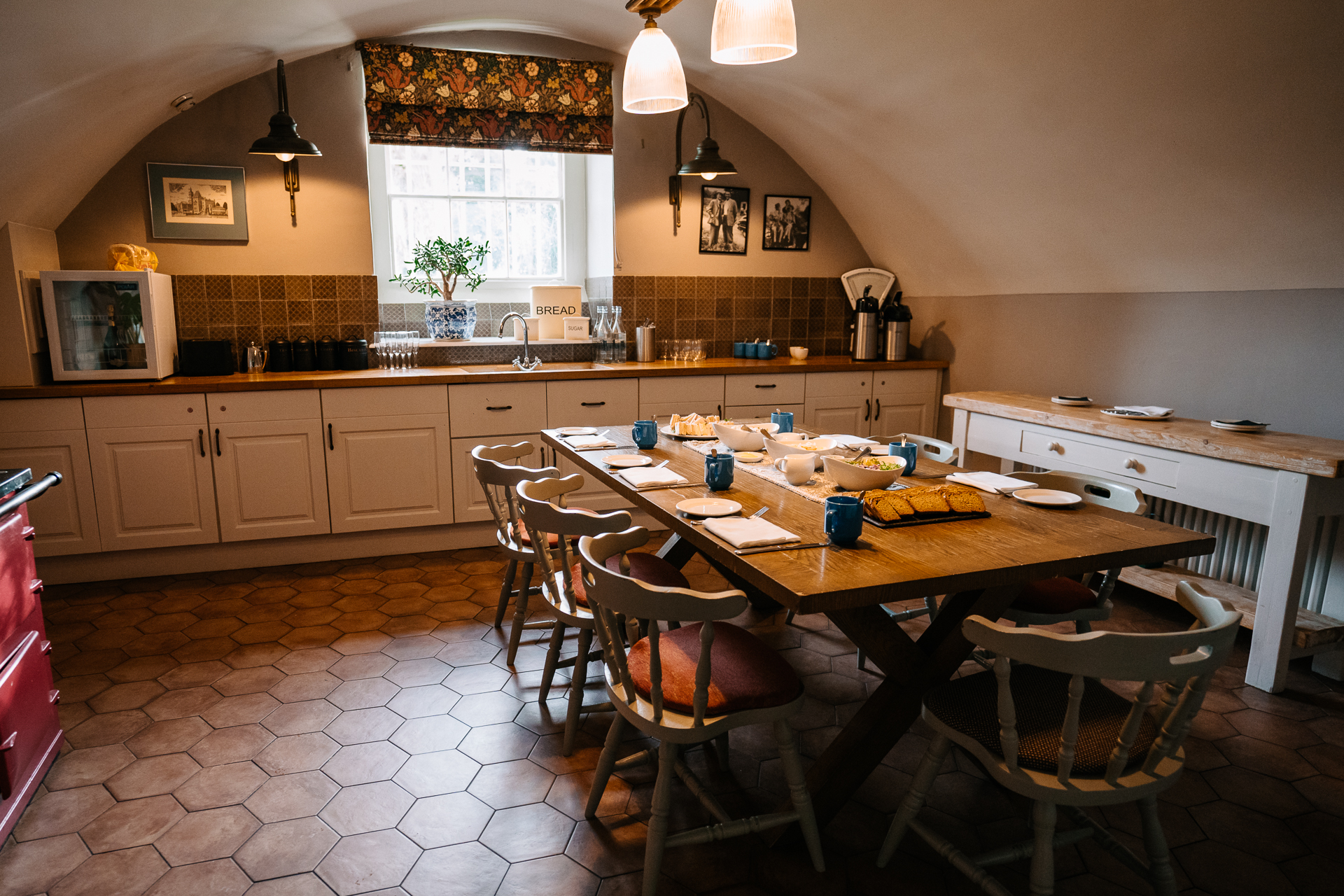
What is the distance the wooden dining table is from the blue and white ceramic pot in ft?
9.69

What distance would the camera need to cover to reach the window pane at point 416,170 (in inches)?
192

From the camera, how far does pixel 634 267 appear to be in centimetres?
506

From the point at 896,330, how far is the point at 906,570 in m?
3.74

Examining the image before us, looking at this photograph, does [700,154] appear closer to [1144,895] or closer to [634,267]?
[634,267]

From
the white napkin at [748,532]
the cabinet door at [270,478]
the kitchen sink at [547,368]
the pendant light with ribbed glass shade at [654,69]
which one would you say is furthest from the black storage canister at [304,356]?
the white napkin at [748,532]

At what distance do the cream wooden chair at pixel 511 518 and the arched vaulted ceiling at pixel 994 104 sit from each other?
1904mm

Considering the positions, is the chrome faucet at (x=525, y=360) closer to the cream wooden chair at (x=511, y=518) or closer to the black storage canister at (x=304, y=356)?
the black storage canister at (x=304, y=356)

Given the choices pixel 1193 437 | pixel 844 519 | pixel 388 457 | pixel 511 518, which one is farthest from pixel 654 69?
pixel 388 457

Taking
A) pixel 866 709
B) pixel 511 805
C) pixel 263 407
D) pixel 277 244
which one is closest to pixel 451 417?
pixel 263 407

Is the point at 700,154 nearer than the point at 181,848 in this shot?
No

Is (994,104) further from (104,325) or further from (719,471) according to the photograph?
(104,325)

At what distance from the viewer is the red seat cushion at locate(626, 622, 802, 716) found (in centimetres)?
176

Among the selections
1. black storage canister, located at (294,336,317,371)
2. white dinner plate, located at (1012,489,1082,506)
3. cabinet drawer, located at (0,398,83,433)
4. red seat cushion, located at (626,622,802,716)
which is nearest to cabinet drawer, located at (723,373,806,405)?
black storage canister, located at (294,336,317,371)

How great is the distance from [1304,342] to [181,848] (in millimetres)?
4176
